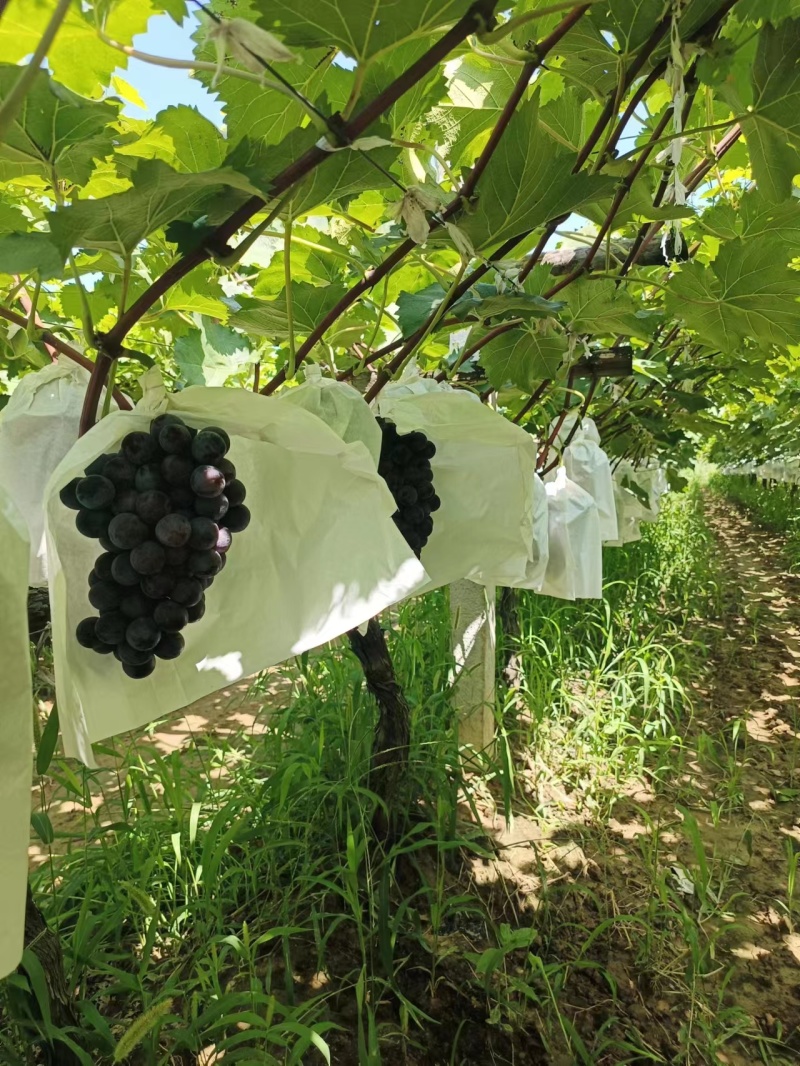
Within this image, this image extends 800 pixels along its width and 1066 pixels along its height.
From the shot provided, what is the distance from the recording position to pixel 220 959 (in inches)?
58.4

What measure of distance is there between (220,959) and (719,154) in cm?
183

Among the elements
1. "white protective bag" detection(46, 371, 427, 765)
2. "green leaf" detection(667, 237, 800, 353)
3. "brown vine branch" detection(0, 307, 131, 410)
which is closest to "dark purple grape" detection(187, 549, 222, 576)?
"white protective bag" detection(46, 371, 427, 765)

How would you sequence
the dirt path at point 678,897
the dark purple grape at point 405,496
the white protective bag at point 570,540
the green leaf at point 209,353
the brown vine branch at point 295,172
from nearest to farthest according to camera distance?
the brown vine branch at point 295,172
the dark purple grape at point 405,496
the green leaf at point 209,353
the dirt path at point 678,897
the white protective bag at point 570,540

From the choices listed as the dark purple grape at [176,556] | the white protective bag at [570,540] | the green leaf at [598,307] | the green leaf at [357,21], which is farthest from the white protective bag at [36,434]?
the white protective bag at [570,540]

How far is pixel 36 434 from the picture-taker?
0.86m

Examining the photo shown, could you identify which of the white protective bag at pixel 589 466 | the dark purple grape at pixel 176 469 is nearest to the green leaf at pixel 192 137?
the dark purple grape at pixel 176 469

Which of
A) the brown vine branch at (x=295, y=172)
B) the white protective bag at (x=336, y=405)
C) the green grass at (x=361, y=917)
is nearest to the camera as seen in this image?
the brown vine branch at (x=295, y=172)

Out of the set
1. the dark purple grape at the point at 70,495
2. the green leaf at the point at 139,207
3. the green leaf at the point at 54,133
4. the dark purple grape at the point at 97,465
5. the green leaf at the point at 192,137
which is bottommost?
the dark purple grape at the point at 70,495

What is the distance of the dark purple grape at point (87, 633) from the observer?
1.93 ft

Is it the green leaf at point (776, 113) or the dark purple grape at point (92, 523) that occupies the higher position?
the green leaf at point (776, 113)

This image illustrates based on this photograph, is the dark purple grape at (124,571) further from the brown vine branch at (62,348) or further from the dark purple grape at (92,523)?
the brown vine branch at (62,348)

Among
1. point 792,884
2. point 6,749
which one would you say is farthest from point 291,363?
point 792,884

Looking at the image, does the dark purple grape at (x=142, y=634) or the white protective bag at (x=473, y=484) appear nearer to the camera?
the dark purple grape at (x=142, y=634)

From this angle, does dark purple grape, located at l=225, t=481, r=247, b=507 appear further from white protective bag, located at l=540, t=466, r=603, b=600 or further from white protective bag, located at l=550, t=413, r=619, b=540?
white protective bag, located at l=550, t=413, r=619, b=540
